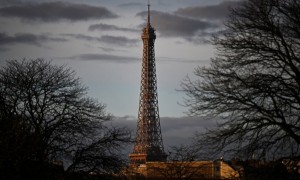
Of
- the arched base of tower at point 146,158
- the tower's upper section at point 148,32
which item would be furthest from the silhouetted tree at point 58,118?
the tower's upper section at point 148,32

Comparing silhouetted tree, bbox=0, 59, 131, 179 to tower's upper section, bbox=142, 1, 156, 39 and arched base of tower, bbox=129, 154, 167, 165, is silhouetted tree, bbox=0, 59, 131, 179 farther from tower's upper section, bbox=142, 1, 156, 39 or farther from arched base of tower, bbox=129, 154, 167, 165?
tower's upper section, bbox=142, 1, 156, 39

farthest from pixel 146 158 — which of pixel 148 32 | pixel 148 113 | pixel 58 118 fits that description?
pixel 58 118

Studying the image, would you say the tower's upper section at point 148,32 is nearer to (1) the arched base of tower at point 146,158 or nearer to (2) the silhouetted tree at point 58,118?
(1) the arched base of tower at point 146,158

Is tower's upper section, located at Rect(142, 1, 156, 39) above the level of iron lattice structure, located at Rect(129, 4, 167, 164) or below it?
above

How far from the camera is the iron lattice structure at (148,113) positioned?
105m

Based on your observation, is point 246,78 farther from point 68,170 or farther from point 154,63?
point 154,63

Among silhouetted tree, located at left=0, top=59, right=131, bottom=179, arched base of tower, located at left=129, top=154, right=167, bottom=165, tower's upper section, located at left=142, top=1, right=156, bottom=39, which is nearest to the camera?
silhouetted tree, located at left=0, top=59, right=131, bottom=179

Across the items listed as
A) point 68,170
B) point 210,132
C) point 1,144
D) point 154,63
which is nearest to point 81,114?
point 68,170

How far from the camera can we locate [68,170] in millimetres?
22969

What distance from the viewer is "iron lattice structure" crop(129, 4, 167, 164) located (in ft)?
344

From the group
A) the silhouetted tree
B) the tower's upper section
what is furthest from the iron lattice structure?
the silhouetted tree

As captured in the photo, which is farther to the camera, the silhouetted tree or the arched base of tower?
the arched base of tower

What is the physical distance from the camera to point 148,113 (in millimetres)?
110625

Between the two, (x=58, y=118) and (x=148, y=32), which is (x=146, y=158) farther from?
(x=58, y=118)
